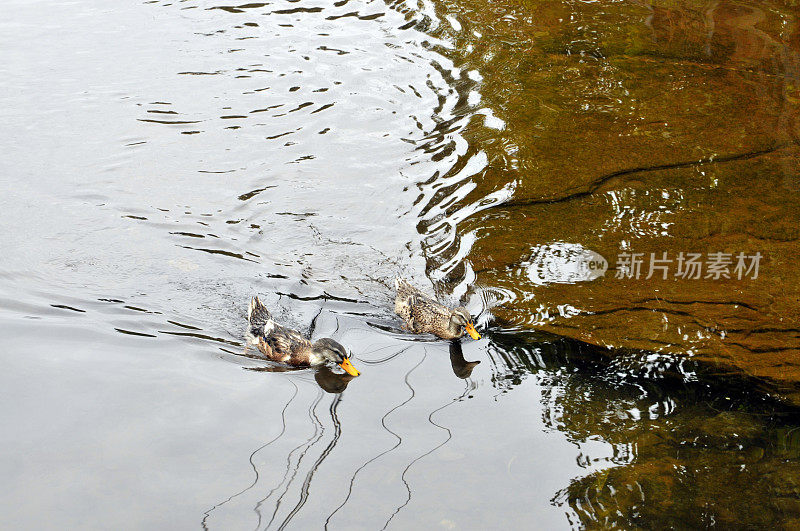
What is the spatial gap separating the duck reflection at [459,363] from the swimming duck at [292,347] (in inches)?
27.4

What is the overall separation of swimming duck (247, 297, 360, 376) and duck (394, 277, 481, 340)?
57cm

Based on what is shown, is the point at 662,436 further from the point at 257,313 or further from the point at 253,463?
the point at 257,313

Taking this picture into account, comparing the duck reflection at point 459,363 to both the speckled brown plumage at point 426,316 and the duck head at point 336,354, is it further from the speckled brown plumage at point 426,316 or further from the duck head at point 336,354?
the duck head at point 336,354

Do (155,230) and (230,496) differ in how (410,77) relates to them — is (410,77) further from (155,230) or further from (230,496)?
(230,496)

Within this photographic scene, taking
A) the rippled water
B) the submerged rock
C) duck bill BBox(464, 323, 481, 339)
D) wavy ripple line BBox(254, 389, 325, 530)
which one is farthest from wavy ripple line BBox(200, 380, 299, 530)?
the submerged rock

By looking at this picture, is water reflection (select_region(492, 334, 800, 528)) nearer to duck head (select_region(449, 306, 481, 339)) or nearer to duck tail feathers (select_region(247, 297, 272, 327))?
duck head (select_region(449, 306, 481, 339))

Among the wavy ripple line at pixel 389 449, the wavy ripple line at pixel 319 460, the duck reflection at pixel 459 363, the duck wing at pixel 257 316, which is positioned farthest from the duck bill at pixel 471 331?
the duck wing at pixel 257 316

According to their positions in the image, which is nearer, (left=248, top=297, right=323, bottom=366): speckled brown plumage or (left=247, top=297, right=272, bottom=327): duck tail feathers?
(left=248, top=297, right=323, bottom=366): speckled brown plumage

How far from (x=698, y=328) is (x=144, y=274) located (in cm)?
431

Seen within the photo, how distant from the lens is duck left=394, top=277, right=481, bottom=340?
17.7 ft

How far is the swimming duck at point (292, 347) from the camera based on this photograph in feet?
17.0

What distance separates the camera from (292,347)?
17.5ft

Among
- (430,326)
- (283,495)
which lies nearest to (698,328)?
(430,326)
